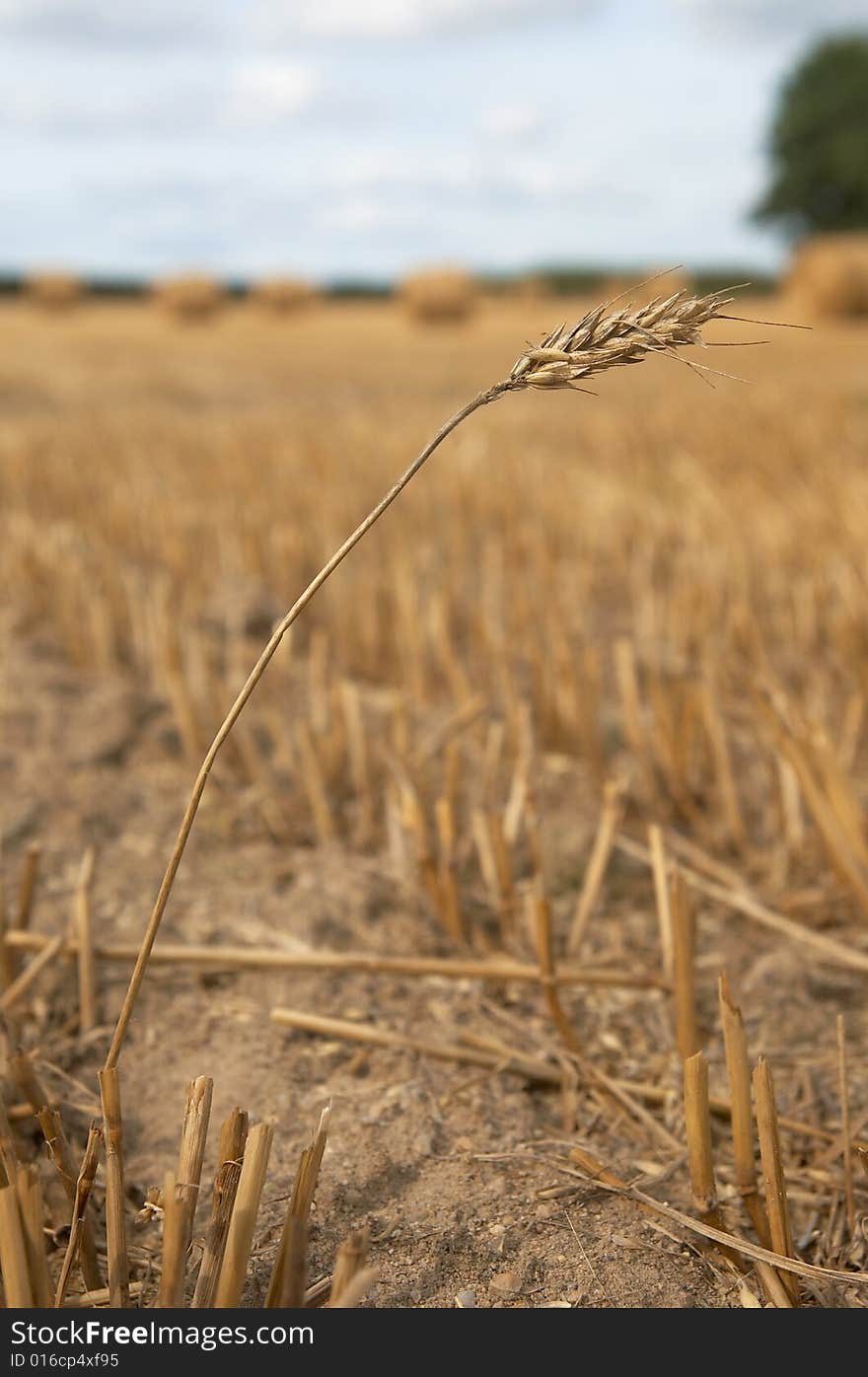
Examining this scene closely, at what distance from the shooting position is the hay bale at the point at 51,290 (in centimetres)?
1755

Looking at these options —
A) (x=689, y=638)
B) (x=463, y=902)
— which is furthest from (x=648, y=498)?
(x=463, y=902)

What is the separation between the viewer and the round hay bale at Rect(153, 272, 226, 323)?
17.0 m

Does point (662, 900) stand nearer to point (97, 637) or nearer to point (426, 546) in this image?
point (97, 637)

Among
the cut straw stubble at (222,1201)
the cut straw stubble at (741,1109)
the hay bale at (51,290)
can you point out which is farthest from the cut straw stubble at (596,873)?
the hay bale at (51,290)

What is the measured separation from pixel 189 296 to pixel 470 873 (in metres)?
16.2

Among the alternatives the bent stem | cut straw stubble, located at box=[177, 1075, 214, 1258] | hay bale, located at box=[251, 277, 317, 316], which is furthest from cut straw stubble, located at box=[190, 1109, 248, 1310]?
hay bale, located at box=[251, 277, 317, 316]

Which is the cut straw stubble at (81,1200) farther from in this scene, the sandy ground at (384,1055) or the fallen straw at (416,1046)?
the fallen straw at (416,1046)

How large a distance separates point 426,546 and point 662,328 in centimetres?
327

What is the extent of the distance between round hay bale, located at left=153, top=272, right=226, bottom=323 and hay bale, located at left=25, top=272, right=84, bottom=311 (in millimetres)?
1377

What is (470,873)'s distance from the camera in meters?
2.18

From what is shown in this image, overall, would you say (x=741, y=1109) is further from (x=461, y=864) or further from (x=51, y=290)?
(x=51, y=290)

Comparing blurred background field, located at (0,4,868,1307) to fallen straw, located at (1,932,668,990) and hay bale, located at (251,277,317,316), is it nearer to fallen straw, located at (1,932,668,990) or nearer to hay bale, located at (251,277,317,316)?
fallen straw, located at (1,932,668,990)

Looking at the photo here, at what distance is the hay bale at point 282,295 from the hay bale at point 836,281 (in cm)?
742

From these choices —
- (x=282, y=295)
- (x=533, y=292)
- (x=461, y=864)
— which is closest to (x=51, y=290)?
(x=282, y=295)
